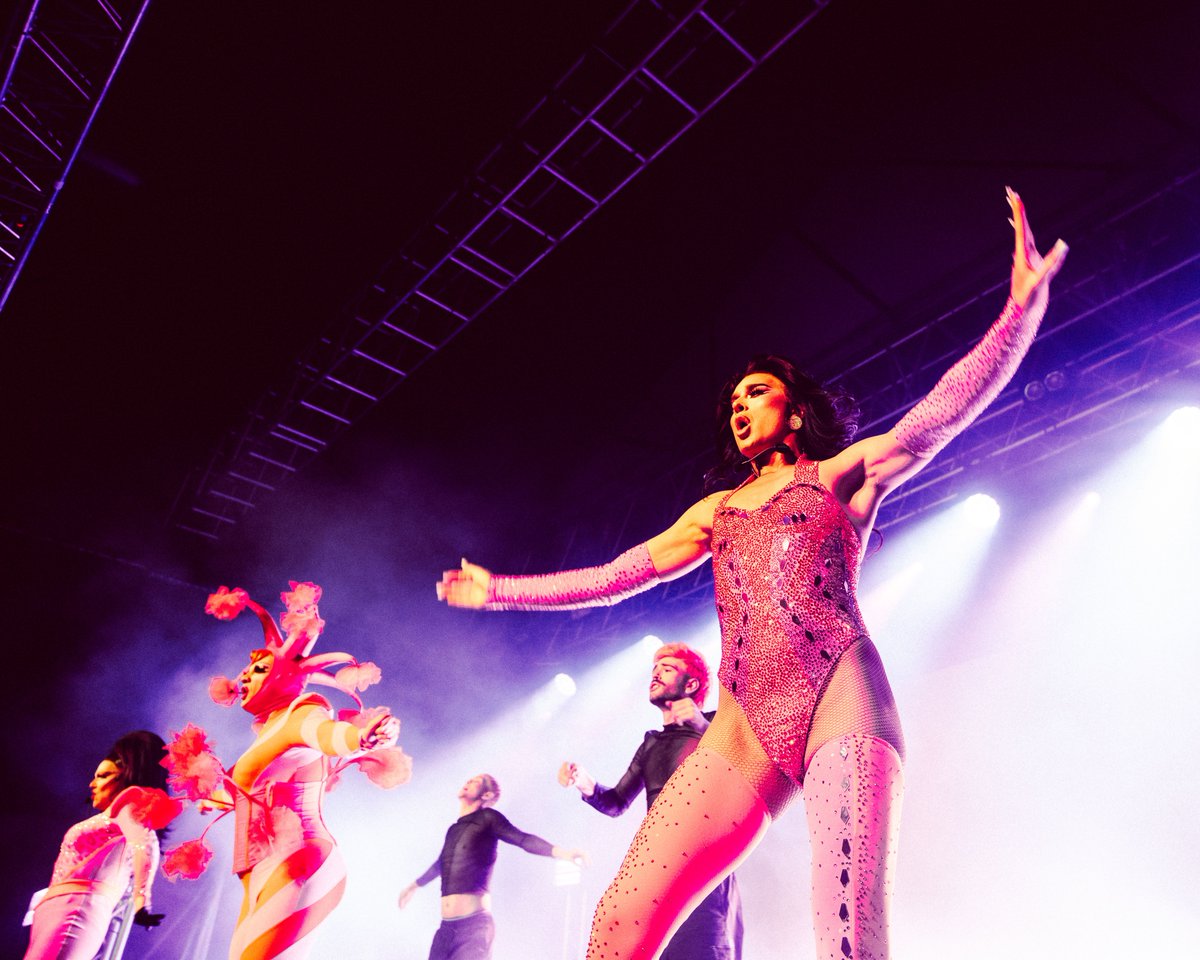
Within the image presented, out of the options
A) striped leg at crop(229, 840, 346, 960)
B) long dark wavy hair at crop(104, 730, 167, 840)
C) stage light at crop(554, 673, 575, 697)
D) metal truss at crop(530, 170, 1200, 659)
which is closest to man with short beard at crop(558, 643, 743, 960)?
striped leg at crop(229, 840, 346, 960)

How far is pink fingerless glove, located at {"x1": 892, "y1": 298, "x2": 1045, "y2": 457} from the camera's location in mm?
1852

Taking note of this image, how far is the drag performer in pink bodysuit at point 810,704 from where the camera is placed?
62.9 inches

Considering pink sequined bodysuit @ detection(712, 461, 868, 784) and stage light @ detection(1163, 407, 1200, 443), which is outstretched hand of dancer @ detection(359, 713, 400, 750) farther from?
stage light @ detection(1163, 407, 1200, 443)

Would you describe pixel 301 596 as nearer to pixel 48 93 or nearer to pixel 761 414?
pixel 761 414

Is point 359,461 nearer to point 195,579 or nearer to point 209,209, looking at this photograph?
point 195,579

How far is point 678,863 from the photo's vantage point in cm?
174

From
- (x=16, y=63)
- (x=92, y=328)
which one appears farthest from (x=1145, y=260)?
(x=92, y=328)

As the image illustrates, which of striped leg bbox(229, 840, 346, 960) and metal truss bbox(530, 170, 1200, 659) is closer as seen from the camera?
striped leg bbox(229, 840, 346, 960)

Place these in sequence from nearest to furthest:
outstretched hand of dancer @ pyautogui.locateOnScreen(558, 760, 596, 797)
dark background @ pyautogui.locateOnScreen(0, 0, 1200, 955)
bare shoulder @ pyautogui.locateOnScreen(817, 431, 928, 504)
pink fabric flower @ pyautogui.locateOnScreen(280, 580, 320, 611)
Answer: bare shoulder @ pyautogui.locateOnScreen(817, 431, 928, 504), pink fabric flower @ pyautogui.locateOnScreen(280, 580, 320, 611), outstretched hand of dancer @ pyautogui.locateOnScreen(558, 760, 596, 797), dark background @ pyautogui.locateOnScreen(0, 0, 1200, 955)

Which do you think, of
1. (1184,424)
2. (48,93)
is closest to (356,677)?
(48,93)

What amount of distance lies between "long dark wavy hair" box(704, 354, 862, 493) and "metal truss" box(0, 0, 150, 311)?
479cm

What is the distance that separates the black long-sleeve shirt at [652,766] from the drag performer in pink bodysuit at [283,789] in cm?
161

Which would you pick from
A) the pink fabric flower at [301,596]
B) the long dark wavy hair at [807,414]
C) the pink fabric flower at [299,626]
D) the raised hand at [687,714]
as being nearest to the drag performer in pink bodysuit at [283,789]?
the pink fabric flower at [299,626]

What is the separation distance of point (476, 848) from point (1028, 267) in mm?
5819
